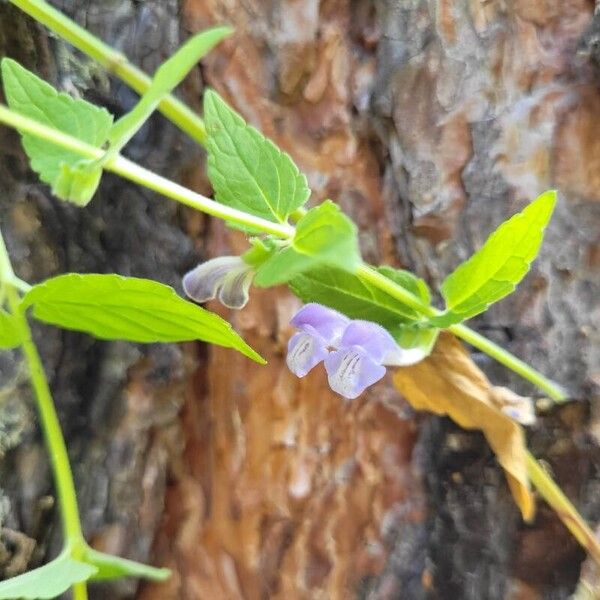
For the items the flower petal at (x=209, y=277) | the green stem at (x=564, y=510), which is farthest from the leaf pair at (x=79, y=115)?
the green stem at (x=564, y=510)

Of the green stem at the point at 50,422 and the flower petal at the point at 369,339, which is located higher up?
the green stem at the point at 50,422

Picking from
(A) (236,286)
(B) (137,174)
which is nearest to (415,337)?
(A) (236,286)

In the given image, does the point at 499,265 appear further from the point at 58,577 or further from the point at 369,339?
the point at 58,577

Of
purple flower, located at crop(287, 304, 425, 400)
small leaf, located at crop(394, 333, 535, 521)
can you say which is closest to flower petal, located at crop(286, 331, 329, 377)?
purple flower, located at crop(287, 304, 425, 400)

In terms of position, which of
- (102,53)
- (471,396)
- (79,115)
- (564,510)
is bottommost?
(564,510)

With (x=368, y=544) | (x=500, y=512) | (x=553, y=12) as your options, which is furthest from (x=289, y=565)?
(x=553, y=12)

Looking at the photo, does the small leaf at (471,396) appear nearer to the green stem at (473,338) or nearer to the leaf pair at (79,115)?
the green stem at (473,338)
